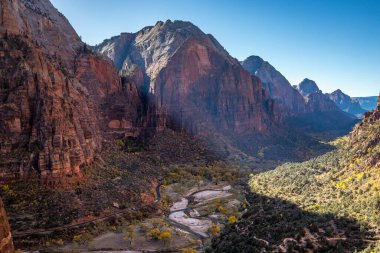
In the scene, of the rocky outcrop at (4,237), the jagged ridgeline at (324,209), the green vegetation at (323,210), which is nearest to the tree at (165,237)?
the green vegetation at (323,210)

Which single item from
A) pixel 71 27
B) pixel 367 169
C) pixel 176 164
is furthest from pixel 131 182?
pixel 71 27

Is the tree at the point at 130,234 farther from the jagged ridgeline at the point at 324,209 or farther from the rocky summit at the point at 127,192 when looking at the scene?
the jagged ridgeline at the point at 324,209

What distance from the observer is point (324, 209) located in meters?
74.8

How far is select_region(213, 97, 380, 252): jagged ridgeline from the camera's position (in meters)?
58.9

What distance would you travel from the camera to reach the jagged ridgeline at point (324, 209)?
5894 centimetres

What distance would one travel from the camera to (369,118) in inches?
4338

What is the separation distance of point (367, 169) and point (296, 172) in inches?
1679

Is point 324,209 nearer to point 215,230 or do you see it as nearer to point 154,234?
point 215,230

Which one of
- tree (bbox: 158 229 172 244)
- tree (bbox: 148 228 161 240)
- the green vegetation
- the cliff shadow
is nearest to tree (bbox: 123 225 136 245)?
tree (bbox: 148 228 161 240)

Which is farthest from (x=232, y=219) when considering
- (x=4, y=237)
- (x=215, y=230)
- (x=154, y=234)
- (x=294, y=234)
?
(x=4, y=237)

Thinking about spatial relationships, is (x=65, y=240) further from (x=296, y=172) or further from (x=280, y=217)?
(x=296, y=172)

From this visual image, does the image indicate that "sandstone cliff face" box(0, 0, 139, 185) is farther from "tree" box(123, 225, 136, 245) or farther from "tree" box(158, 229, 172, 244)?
"tree" box(158, 229, 172, 244)

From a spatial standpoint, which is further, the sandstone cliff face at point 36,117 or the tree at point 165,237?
the sandstone cliff face at point 36,117

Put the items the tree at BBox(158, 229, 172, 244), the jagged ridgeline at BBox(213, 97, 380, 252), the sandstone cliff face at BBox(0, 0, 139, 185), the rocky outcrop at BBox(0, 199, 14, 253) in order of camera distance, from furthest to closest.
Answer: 1. the sandstone cliff face at BBox(0, 0, 139, 185)
2. the tree at BBox(158, 229, 172, 244)
3. the jagged ridgeline at BBox(213, 97, 380, 252)
4. the rocky outcrop at BBox(0, 199, 14, 253)
